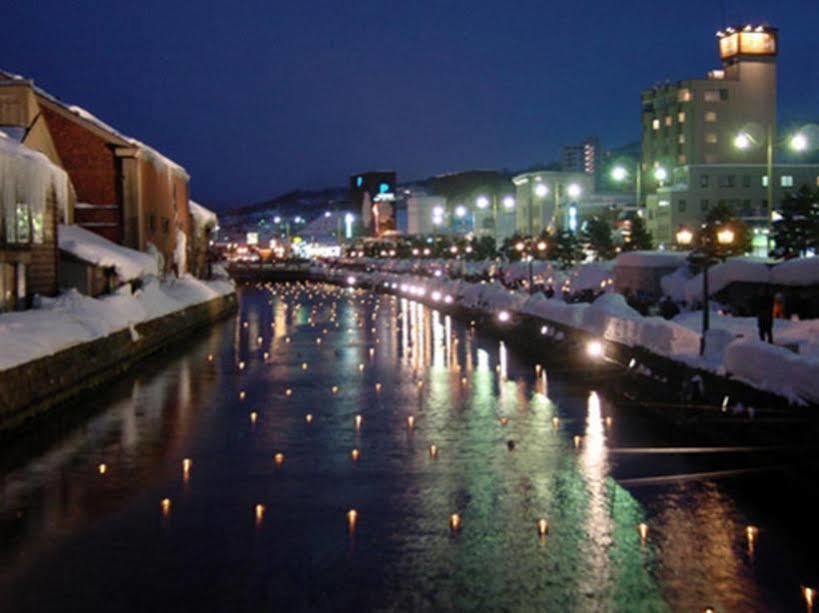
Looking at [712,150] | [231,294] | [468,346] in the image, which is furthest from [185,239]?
[712,150]

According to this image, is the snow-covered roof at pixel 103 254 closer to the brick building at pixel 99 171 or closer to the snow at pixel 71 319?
the snow at pixel 71 319

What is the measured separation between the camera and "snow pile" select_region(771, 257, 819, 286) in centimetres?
3170

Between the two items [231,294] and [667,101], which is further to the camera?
[667,101]

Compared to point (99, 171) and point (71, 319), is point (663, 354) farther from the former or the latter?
point (99, 171)

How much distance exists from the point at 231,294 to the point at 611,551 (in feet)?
154

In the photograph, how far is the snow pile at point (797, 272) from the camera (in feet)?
104

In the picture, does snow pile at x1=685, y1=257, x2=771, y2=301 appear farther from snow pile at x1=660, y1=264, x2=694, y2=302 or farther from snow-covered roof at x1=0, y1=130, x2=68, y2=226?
snow-covered roof at x1=0, y1=130, x2=68, y2=226

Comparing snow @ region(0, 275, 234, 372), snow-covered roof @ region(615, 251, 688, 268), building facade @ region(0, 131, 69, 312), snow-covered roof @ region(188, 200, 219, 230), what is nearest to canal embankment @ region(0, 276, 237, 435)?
snow @ region(0, 275, 234, 372)

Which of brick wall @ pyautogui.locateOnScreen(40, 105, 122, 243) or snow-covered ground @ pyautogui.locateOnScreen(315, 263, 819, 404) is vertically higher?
brick wall @ pyautogui.locateOnScreen(40, 105, 122, 243)

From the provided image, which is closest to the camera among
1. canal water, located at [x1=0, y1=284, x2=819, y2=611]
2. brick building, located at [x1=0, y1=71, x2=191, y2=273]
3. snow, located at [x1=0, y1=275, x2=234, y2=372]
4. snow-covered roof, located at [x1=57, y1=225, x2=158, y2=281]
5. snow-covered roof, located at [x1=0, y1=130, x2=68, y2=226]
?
canal water, located at [x1=0, y1=284, x2=819, y2=611]

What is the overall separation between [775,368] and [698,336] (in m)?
5.25

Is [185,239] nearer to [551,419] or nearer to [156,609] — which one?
[551,419]

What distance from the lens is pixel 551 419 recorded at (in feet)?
60.3

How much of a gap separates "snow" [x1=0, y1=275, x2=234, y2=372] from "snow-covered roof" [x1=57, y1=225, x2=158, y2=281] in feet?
2.96
